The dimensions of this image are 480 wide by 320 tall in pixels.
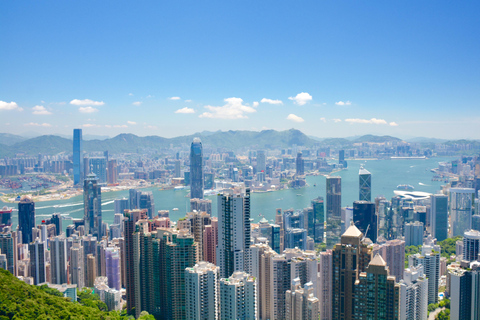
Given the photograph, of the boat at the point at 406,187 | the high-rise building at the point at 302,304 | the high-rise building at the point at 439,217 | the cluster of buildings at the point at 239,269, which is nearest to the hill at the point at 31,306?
the cluster of buildings at the point at 239,269

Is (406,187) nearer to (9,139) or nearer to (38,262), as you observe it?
(38,262)

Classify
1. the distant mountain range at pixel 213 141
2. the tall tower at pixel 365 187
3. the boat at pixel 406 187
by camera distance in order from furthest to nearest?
1. the distant mountain range at pixel 213 141
2. the boat at pixel 406 187
3. the tall tower at pixel 365 187

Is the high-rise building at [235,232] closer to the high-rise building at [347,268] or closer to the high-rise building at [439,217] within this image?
the high-rise building at [347,268]

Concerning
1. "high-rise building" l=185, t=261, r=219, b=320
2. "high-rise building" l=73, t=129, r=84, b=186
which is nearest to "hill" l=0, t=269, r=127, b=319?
"high-rise building" l=185, t=261, r=219, b=320

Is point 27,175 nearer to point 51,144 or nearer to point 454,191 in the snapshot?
point 51,144

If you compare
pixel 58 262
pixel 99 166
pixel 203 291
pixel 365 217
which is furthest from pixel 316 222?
pixel 99 166

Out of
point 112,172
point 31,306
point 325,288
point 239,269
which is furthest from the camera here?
point 112,172
